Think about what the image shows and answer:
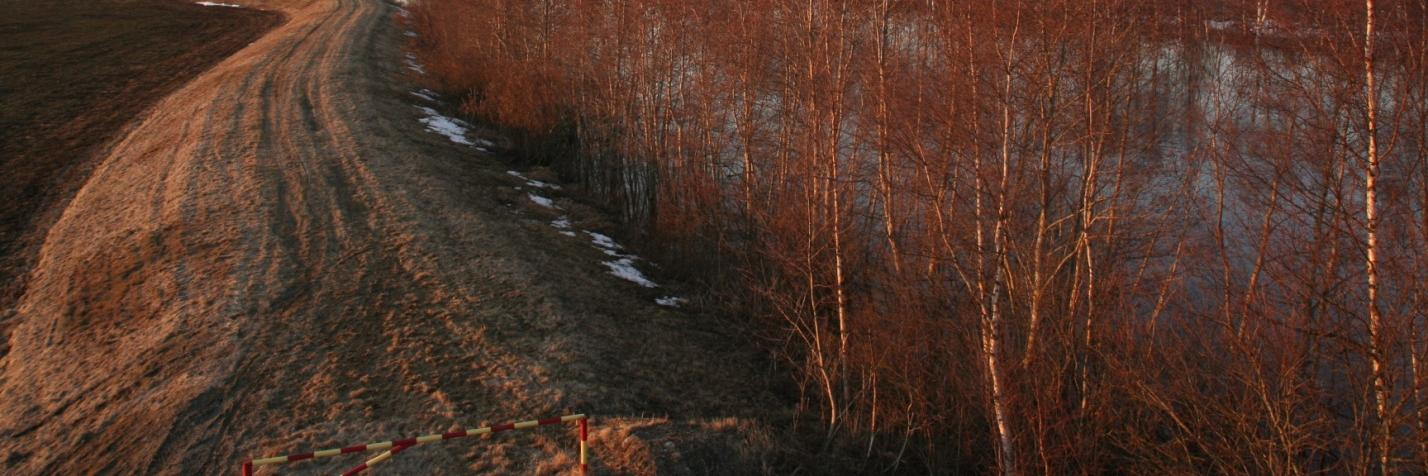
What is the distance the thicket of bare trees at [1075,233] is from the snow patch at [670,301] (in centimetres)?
67

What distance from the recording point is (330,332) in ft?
34.3

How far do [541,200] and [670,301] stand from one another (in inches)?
222

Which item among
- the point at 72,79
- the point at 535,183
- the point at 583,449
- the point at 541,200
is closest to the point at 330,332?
the point at 583,449

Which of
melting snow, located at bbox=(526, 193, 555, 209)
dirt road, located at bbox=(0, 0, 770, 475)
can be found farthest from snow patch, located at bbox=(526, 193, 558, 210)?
dirt road, located at bbox=(0, 0, 770, 475)

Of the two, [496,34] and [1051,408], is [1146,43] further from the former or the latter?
[496,34]

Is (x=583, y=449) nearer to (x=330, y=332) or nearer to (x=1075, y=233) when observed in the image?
(x=330, y=332)

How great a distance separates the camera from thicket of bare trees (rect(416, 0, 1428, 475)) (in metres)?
8.30

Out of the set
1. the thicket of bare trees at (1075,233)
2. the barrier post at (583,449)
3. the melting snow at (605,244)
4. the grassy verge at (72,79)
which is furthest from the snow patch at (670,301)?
the grassy verge at (72,79)

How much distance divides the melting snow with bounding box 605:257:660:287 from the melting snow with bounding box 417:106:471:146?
851 centimetres

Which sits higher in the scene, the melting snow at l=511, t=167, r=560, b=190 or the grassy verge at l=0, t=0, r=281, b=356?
the grassy verge at l=0, t=0, r=281, b=356

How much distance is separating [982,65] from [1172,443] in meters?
4.62

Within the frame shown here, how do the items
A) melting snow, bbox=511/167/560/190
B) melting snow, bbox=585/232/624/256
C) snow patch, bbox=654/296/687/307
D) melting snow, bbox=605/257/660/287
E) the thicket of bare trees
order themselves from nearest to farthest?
the thicket of bare trees < snow patch, bbox=654/296/687/307 < melting snow, bbox=605/257/660/287 < melting snow, bbox=585/232/624/256 < melting snow, bbox=511/167/560/190

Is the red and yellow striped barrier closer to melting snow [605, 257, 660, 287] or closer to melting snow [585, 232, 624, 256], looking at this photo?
melting snow [605, 257, 660, 287]

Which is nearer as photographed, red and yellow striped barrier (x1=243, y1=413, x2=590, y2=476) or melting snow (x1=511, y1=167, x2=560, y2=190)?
red and yellow striped barrier (x1=243, y1=413, x2=590, y2=476)
